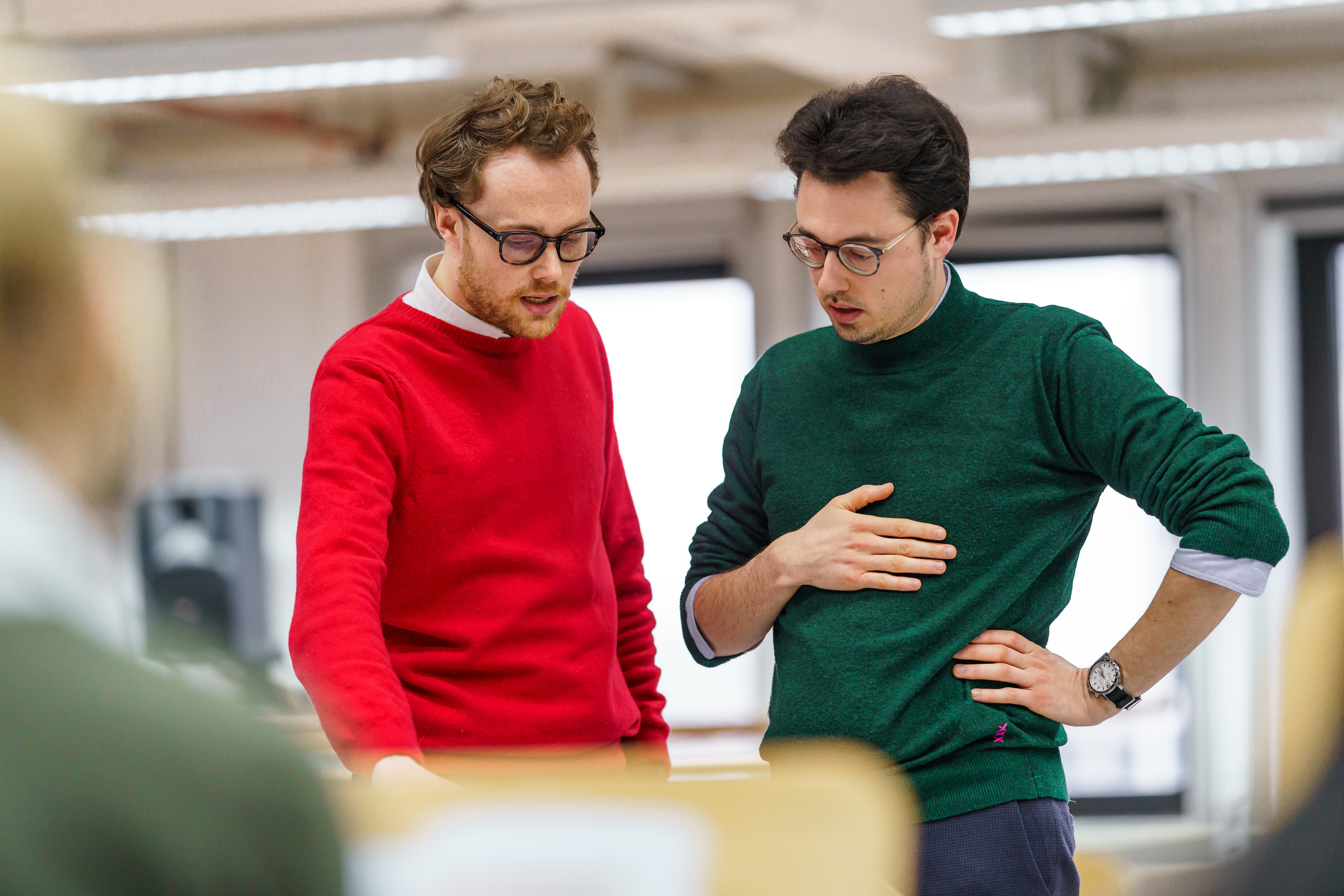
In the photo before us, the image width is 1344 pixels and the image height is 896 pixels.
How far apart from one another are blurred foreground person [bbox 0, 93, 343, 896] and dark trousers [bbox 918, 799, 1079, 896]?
102cm

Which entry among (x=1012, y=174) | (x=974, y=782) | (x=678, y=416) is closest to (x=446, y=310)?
(x=974, y=782)

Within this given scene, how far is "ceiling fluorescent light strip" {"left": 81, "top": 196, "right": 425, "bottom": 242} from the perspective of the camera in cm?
450

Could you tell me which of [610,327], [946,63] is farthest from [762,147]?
[610,327]

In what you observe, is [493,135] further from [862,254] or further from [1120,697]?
[1120,697]

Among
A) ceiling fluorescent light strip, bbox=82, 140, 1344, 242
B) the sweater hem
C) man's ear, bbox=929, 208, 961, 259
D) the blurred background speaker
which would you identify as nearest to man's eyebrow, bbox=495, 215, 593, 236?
man's ear, bbox=929, 208, 961, 259

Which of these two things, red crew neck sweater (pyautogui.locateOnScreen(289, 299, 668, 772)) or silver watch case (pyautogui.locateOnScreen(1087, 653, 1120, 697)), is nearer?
red crew neck sweater (pyautogui.locateOnScreen(289, 299, 668, 772))

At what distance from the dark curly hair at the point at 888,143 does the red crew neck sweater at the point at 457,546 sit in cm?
43

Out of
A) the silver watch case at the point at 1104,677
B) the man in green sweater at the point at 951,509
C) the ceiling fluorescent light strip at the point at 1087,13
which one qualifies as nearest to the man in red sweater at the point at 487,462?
the man in green sweater at the point at 951,509

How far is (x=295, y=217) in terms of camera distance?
4836mm

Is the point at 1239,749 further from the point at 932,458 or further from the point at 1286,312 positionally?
the point at 932,458

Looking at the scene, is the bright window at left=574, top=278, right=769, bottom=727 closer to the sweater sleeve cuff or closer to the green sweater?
the green sweater

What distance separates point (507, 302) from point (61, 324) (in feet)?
Result: 3.35

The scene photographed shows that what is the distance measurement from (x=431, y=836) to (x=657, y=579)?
17.7 ft

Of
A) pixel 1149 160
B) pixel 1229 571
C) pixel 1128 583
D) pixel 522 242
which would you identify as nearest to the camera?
pixel 1229 571
